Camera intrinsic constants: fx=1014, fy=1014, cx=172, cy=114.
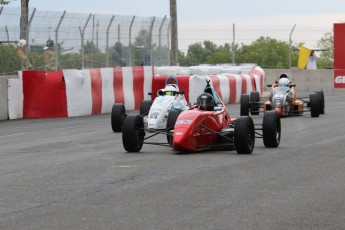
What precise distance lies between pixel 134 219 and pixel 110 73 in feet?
59.4

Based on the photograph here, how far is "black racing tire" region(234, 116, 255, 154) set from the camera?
541 inches

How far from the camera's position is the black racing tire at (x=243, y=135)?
13.7 metres

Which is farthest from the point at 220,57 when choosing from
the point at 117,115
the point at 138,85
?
the point at 117,115

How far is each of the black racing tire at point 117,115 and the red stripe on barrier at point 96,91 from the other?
6322mm

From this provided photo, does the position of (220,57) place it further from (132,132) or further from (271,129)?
Result: (132,132)

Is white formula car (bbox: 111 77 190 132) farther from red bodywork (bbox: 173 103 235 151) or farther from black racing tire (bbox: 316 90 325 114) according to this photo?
black racing tire (bbox: 316 90 325 114)

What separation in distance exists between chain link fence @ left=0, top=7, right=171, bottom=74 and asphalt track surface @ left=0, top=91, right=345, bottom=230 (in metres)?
9.69

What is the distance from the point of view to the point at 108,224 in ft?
26.3

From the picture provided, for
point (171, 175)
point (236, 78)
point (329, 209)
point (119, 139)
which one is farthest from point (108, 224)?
→ point (236, 78)

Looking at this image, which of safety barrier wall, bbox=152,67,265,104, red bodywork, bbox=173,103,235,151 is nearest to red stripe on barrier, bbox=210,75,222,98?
safety barrier wall, bbox=152,67,265,104

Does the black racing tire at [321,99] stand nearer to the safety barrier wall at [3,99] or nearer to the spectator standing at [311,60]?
the safety barrier wall at [3,99]

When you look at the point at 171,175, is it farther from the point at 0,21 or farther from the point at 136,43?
the point at 136,43

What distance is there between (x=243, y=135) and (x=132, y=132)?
1617mm

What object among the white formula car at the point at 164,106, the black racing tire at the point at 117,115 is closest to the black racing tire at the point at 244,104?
the black racing tire at the point at 117,115
